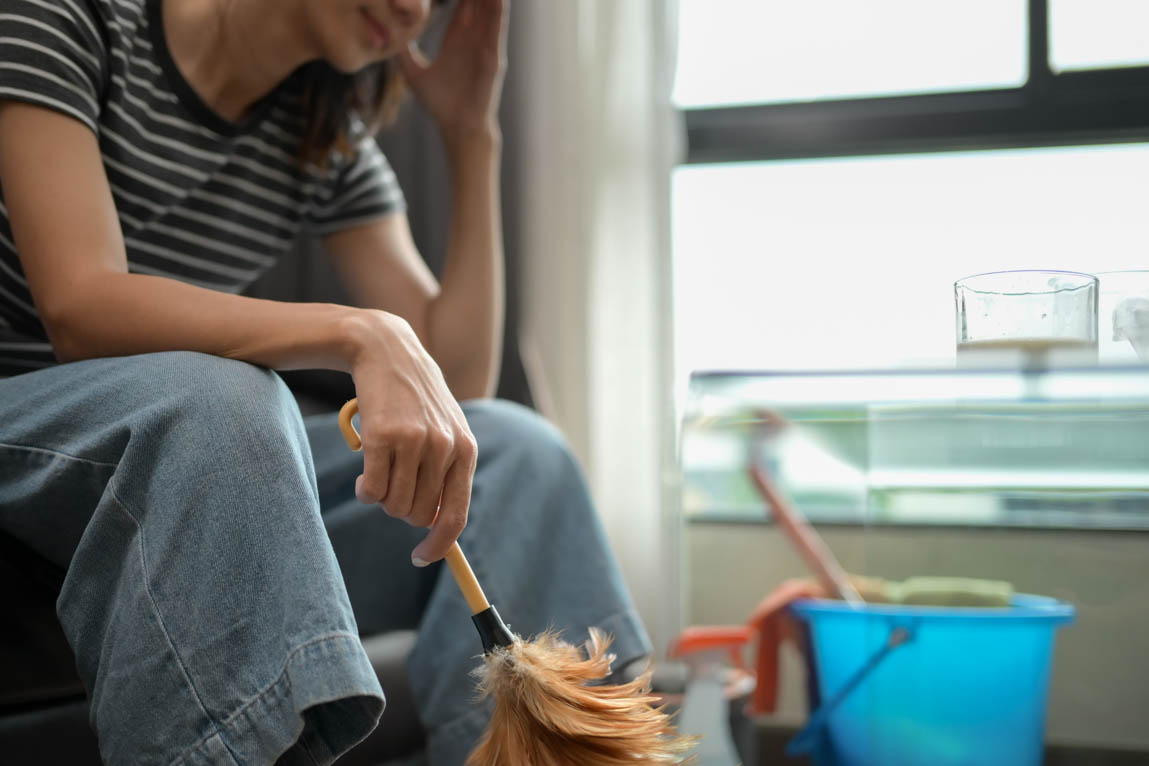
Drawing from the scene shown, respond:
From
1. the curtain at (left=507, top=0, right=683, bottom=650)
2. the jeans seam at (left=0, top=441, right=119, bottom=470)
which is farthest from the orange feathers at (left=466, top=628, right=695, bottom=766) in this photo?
the curtain at (left=507, top=0, right=683, bottom=650)

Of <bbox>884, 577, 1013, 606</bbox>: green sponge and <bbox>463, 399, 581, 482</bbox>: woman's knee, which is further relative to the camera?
<bbox>884, 577, 1013, 606</bbox>: green sponge

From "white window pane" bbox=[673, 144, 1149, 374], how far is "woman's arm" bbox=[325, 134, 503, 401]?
2.21 feet

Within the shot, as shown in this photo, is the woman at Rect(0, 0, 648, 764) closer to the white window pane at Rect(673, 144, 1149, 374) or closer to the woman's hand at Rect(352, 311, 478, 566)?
the woman's hand at Rect(352, 311, 478, 566)

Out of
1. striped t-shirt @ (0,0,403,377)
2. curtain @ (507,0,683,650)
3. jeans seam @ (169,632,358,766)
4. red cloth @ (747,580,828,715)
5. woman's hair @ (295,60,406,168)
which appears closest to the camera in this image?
jeans seam @ (169,632,358,766)

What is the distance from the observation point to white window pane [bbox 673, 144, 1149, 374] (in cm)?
185

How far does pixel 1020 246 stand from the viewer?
1872 mm

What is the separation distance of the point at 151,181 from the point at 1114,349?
0.99 meters

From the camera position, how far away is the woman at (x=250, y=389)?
1.88 feet

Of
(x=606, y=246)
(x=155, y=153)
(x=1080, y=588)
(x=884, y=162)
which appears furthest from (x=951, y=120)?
(x=155, y=153)

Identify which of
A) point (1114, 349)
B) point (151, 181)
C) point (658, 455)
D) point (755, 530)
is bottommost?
point (755, 530)

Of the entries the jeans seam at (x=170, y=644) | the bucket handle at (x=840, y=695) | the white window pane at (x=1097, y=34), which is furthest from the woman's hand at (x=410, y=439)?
the white window pane at (x=1097, y=34)

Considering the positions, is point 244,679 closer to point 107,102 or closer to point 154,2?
point 107,102

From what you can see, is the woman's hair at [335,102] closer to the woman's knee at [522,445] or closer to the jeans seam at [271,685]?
the woman's knee at [522,445]

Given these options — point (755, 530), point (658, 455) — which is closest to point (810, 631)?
point (755, 530)
